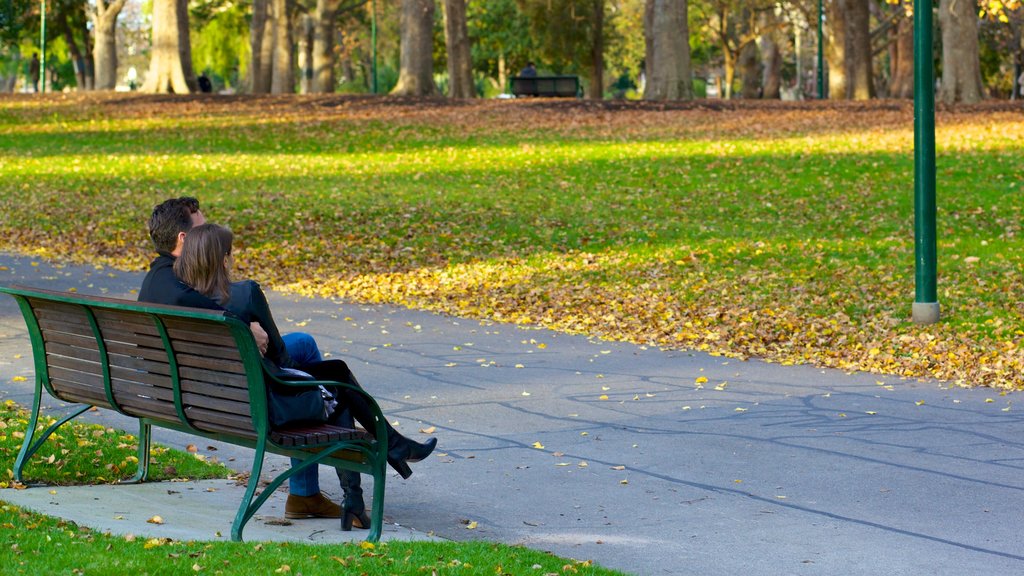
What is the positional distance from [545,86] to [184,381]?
1424 inches

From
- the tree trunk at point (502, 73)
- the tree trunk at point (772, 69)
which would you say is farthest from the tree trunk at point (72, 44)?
the tree trunk at point (772, 69)

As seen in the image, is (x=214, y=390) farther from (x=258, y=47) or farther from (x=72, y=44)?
(x=72, y=44)

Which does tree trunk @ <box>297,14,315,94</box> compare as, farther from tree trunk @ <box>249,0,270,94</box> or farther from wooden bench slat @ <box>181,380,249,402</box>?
wooden bench slat @ <box>181,380,249,402</box>

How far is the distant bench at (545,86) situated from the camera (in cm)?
4109

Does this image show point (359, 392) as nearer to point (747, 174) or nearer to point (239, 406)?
point (239, 406)

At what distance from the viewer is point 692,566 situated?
538 cm

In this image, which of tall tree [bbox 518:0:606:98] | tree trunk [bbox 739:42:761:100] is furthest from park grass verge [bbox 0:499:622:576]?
tree trunk [bbox 739:42:761:100]

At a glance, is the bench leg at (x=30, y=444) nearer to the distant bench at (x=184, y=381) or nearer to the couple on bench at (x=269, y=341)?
the distant bench at (x=184, y=381)

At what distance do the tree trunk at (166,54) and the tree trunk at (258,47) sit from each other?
18.4 feet

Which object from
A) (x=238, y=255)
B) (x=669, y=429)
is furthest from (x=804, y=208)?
(x=669, y=429)

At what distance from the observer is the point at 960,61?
32.1 m

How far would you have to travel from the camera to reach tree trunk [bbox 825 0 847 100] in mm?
40250

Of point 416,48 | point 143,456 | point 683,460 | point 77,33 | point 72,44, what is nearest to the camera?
point 143,456

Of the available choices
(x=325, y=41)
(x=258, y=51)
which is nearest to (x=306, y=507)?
(x=258, y=51)
